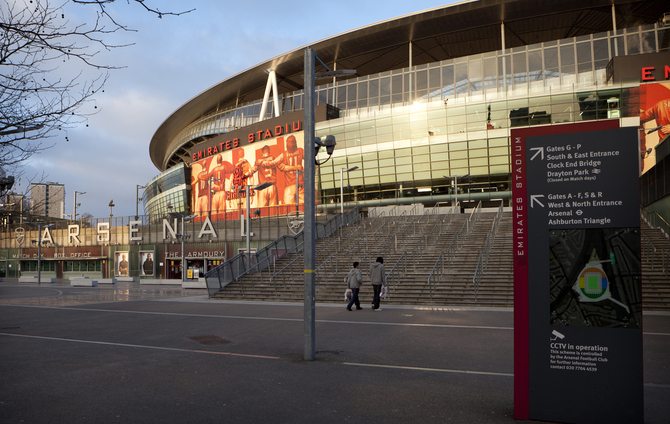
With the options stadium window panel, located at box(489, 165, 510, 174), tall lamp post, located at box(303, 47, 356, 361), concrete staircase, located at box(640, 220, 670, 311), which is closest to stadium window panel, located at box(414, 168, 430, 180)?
stadium window panel, located at box(489, 165, 510, 174)

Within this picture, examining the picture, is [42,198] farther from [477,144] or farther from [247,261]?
[477,144]

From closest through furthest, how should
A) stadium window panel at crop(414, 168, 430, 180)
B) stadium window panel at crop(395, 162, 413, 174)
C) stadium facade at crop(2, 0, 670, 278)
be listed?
stadium facade at crop(2, 0, 670, 278)
stadium window panel at crop(414, 168, 430, 180)
stadium window panel at crop(395, 162, 413, 174)

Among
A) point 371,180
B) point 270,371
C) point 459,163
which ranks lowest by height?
point 270,371

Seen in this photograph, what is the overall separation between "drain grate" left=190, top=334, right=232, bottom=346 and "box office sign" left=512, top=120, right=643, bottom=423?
22.0ft

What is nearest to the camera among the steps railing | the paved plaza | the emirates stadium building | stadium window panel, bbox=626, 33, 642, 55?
the paved plaza

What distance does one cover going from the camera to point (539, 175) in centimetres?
532

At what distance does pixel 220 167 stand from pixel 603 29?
4361 centimetres

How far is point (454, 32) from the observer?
4666 centimetres

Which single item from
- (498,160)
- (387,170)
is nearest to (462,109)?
(498,160)

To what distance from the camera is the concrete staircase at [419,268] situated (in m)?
17.4

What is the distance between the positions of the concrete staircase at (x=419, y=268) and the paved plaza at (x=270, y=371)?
3558 millimetres

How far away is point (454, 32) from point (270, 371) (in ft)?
150

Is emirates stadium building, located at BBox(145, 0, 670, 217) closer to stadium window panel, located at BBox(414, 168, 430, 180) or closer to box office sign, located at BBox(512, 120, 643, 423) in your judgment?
stadium window panel, located at BBox(414, 168, 430, 180)

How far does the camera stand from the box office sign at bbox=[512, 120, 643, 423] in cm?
484
